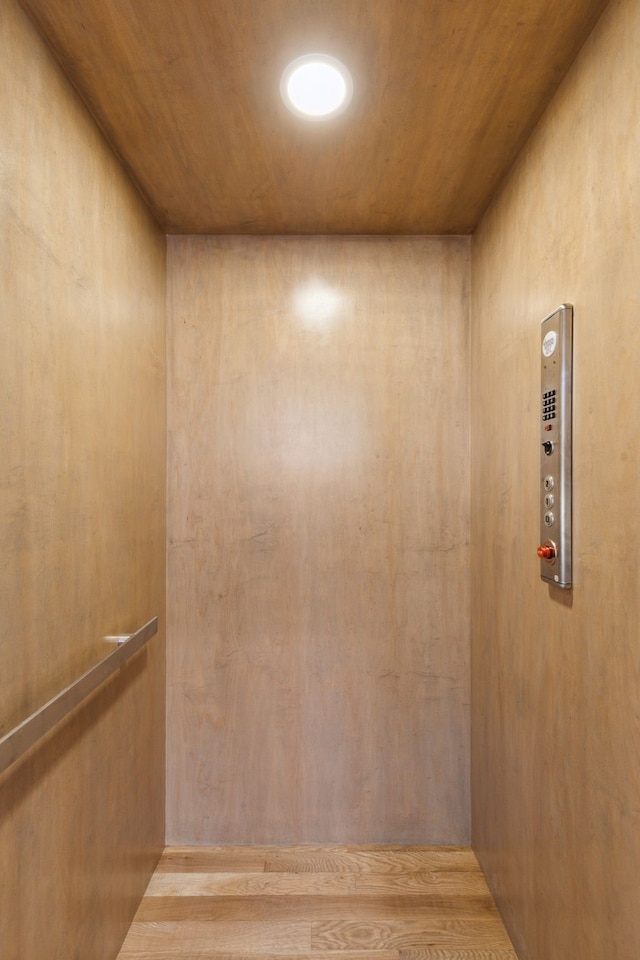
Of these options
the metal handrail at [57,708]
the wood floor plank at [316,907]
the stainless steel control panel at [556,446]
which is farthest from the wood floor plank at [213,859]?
the stainless steel control panel at [556,446]

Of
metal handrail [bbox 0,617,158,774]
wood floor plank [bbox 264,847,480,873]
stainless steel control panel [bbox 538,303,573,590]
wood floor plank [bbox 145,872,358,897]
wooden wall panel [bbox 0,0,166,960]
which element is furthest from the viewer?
wood floor plank [bbox 264,847,480,873]

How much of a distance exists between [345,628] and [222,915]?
39.9 inches

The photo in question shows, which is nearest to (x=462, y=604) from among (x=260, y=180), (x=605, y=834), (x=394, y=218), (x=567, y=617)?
(x=567, y=617)

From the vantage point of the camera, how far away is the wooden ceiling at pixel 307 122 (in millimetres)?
1224

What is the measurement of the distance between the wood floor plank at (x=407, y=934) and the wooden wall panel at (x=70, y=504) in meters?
0.64

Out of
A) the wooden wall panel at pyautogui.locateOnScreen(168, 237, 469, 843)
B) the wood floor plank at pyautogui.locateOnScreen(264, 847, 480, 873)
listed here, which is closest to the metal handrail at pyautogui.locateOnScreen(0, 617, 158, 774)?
the wooden wall panel at pyautogui.locateOnScreen(168, 237, 469, 843)

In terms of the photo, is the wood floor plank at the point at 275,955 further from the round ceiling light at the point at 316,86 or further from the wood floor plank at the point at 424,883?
the round ceiling light at the point at 316,86

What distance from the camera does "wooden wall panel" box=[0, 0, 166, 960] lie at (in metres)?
1.16

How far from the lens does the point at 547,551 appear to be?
1420 millimetres

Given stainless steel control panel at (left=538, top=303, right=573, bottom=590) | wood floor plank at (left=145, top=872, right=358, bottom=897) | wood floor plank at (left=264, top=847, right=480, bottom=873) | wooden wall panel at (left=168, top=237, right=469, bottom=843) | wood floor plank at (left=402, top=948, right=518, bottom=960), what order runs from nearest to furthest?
stainless steel control panel at (left=538, top=303, right=573, bottom=590) < wood floor plank at (left=402, top=948, right=518, bottom=960) < wood floor plank at (left=145, top=872, right=358, bottom=897) < wood floor plank at (left=264, top=847, right=480, bottom=873) < wooden wall panel at (left=168, top=237, right=469, bottom=843)

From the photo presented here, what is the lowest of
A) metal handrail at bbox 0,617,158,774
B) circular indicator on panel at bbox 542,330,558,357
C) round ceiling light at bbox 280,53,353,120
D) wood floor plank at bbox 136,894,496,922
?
wood floor plank at bbox 136,894,496,922

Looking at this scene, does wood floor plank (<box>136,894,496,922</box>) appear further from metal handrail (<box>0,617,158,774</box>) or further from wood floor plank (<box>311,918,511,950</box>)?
metal handrail (<box>0,617,158,774</box>)

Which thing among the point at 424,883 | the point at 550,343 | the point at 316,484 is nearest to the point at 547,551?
the point at 550,343

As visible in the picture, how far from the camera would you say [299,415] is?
7.50 ft
